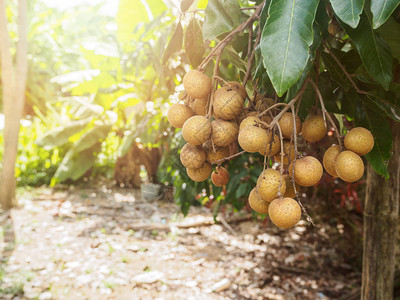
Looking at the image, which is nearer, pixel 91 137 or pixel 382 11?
pixel 382 11

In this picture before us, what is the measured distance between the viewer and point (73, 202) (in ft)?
17.2

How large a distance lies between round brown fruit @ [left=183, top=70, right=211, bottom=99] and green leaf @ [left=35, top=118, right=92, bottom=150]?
499 cm

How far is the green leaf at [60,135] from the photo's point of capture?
5.40 meters

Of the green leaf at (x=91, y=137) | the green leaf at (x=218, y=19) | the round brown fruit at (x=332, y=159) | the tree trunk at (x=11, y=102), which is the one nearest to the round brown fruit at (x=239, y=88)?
the green leaf at (x=218, y=19)

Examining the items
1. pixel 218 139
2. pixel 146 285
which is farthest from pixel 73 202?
pixel 218 139

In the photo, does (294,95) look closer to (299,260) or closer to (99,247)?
(299,260)

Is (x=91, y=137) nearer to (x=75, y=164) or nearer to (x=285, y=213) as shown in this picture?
(x=75, y=164)

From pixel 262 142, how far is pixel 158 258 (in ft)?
9.87

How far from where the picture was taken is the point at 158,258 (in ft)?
11.4

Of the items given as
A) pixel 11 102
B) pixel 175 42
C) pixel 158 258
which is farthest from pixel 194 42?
pixel 11 102

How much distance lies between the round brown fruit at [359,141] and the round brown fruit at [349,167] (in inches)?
0.6

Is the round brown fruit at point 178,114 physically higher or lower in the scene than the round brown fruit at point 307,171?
higher

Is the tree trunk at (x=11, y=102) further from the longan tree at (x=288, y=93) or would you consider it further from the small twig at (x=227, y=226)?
the longan tree at (x=288, y=93)

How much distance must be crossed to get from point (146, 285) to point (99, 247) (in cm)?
93
